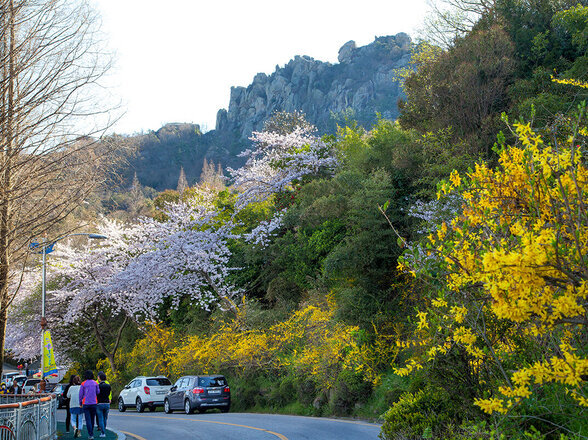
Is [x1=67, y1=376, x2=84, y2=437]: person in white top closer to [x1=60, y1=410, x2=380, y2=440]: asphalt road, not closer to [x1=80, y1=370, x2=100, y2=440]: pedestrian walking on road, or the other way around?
[x1=80, y1=370, x2=100, y2=440]: pedestrian walking on road

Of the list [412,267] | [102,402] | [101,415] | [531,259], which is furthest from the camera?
[102,402]

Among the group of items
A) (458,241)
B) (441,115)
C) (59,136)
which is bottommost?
(458,241)

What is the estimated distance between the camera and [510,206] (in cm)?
549

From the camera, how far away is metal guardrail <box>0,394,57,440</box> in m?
10.7

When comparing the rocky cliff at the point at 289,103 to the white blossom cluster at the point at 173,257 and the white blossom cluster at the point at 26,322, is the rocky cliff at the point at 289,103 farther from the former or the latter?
the white blossom cluster at the point at 173,257

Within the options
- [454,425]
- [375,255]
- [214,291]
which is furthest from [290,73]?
[454,425]

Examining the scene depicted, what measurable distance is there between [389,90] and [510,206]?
413ft

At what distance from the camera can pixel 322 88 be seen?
444 ft

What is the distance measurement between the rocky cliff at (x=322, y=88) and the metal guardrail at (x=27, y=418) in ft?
364

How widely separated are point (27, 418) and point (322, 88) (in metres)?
129

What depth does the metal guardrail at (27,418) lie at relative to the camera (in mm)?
10672

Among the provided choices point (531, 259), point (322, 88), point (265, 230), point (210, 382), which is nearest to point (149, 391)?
point (210, 382)

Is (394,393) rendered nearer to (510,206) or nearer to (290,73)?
(510,206)

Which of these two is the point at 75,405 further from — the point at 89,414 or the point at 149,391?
the point at 149,391
